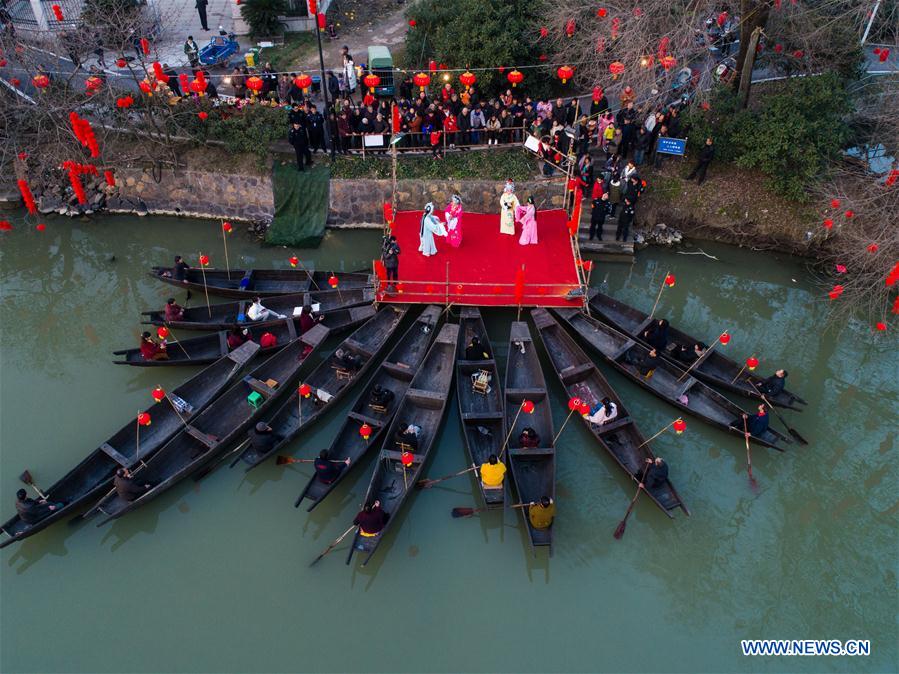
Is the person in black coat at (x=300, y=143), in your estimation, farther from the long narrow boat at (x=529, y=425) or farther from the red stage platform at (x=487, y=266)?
the long narrow boat at (x=529, y=425)

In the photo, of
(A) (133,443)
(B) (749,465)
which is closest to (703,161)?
(B) (749,465)

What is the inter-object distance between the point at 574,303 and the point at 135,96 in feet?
55.8

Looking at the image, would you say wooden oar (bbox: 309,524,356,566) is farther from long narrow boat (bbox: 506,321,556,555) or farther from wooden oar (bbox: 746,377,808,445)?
wooden oar (bbox: 746,377,808,445)

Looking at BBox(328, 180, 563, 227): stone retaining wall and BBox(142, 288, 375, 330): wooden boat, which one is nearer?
BBox(142, 288, 375, 330): wooden boat

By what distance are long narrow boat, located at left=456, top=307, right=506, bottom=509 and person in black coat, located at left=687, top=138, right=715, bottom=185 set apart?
9.80 metres

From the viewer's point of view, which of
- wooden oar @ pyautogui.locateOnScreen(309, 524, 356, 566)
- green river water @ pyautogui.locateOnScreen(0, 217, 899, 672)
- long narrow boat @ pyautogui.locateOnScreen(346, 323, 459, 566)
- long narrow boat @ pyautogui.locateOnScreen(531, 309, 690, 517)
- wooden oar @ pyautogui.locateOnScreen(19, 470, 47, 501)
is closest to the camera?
green river water @ pyautogui.locateOnScreen(0, 217, 899, 672)

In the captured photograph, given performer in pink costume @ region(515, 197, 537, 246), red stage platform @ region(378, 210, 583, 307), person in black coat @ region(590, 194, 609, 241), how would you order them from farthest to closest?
person in black coat @ region(590, 194, 609, 241) < performer in pink costume @ region(515, 197, 537, 246) < red stage platform @ region(378, 210, 583, 307)

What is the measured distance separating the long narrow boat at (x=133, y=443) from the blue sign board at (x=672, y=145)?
14.8 metres

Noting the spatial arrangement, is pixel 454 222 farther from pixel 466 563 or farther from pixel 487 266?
pixel 466 563

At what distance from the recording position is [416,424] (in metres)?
16.0

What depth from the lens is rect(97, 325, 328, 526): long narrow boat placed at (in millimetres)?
14406

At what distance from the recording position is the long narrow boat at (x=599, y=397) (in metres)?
14.7

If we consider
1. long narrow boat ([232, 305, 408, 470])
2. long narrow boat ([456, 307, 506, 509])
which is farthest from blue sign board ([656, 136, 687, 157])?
long narrow boat ([232, 305, 408, 470])

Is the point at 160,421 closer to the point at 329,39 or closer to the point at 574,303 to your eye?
the point at 574,303
